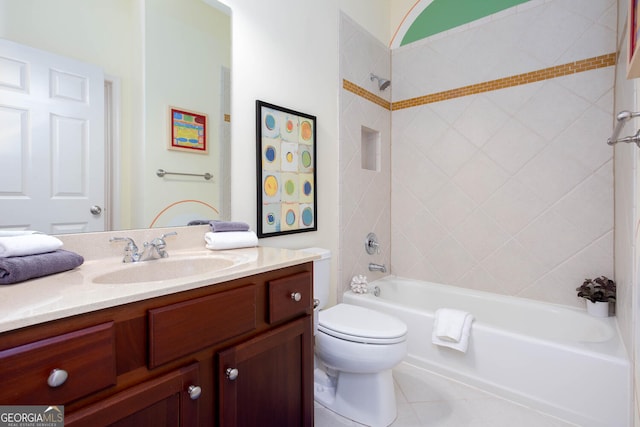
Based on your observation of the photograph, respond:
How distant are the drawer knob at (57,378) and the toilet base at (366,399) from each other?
1.31 m

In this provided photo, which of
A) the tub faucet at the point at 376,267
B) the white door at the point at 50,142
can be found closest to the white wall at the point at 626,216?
the tub faucet at the point at 376,267

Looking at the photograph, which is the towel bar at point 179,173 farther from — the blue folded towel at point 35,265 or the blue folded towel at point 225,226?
the blue folded towel at point 35,265

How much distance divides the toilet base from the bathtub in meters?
0.56

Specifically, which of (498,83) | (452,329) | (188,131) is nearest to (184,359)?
(188,131)

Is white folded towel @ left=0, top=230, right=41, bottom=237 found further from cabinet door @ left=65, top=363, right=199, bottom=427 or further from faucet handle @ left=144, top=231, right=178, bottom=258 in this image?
cabinet door @ left=65, top=363, right=199, bottom=427

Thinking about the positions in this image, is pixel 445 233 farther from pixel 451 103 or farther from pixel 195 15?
pixel 195 15

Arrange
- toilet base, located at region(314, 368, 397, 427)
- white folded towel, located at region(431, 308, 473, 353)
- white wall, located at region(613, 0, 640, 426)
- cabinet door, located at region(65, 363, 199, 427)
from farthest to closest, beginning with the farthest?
white folded towel, located at region(431, 308, 473, 353)
toilet base, located at region(314, 368, 397, 427)
white wall, located at region(613, 0, 640, 426)
cabinet door, located at region(65, 363, 199, 427)

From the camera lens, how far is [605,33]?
198cm

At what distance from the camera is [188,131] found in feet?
4.78

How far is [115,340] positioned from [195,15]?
1.43 m

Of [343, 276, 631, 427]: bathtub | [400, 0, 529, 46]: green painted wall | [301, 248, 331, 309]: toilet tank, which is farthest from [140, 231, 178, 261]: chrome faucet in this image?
[400, 0, 529, 46]: green painted wall

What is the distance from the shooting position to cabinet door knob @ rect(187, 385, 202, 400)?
85 centimetres

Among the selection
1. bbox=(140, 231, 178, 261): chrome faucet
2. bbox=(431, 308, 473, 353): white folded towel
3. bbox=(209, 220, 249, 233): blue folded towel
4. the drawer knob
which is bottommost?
bbox=(431, 308, 473, 353): white folded towel

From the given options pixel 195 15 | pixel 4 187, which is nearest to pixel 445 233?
pixel 195 15
